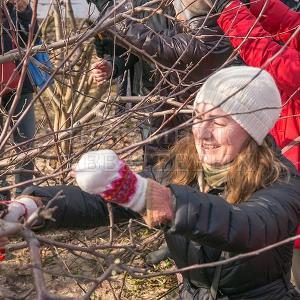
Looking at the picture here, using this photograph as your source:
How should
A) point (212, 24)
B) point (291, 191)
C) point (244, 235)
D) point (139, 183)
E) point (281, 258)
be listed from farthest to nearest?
point (212, 24)
point (281, 258)
point (291, 191)
point (244, 235)
point (139, 183)

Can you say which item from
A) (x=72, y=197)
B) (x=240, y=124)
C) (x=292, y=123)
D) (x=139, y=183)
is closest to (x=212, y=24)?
(x=292, y=123)

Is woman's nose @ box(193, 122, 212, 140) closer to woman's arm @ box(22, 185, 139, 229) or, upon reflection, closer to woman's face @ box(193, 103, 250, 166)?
woman's face @ box(193, 103, 250, 166)

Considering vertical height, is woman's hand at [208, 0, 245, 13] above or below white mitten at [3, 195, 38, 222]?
above

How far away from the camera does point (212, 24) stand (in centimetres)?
322

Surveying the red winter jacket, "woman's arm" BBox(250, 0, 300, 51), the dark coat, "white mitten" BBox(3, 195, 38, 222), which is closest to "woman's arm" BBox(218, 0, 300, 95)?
the red winter jacket

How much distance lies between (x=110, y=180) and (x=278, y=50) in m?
1.33

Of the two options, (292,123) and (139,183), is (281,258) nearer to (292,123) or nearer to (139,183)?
(139,183)

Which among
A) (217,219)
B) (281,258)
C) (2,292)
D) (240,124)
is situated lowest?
(281,258)

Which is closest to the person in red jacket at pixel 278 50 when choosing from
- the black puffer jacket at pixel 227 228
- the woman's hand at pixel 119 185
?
the black puffer jacket at pixel 227 228

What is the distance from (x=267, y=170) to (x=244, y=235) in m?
0.33

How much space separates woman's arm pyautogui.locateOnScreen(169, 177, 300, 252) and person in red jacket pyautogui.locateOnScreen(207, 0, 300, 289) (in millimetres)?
801

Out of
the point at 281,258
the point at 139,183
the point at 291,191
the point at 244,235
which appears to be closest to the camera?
the point at 139,183

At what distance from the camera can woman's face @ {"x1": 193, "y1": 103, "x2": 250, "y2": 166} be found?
1.83 meters

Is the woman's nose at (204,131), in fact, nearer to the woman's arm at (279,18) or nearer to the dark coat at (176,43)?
the woman's arm at (279,18)
